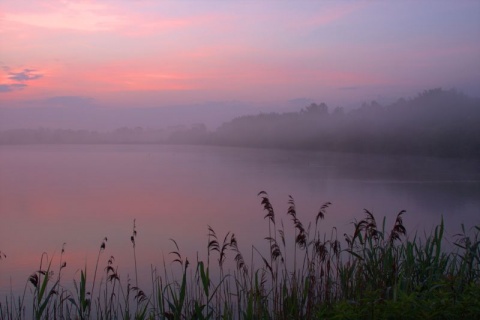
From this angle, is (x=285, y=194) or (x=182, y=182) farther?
(x=182, y=182)

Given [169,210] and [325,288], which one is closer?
[325,288]

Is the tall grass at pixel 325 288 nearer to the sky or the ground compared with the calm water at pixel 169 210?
nearer to the sky

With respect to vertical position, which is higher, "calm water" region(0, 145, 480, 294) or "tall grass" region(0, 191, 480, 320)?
"tall grass" region(0, 191, 480, 320)

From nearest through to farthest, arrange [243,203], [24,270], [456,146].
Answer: [24,270], [243,203], [456,146]

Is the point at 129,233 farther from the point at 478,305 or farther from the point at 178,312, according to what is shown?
the point at 478,305

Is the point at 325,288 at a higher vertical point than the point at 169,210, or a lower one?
higher

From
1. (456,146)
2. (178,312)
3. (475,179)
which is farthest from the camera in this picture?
(456,146)

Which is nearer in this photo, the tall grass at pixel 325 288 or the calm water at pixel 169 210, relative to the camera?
the tall grass at pixel 325 288

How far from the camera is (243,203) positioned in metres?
17.3

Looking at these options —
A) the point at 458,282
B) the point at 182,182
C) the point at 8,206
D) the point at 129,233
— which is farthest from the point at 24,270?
the point at 182,182

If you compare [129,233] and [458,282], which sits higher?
[458,282]

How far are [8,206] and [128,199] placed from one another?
12.9 feet

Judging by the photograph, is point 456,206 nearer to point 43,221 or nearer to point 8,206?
point 43,221

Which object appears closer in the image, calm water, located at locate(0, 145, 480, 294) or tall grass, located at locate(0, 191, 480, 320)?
tall grass, located at locate(0, 191, 480, 320)
